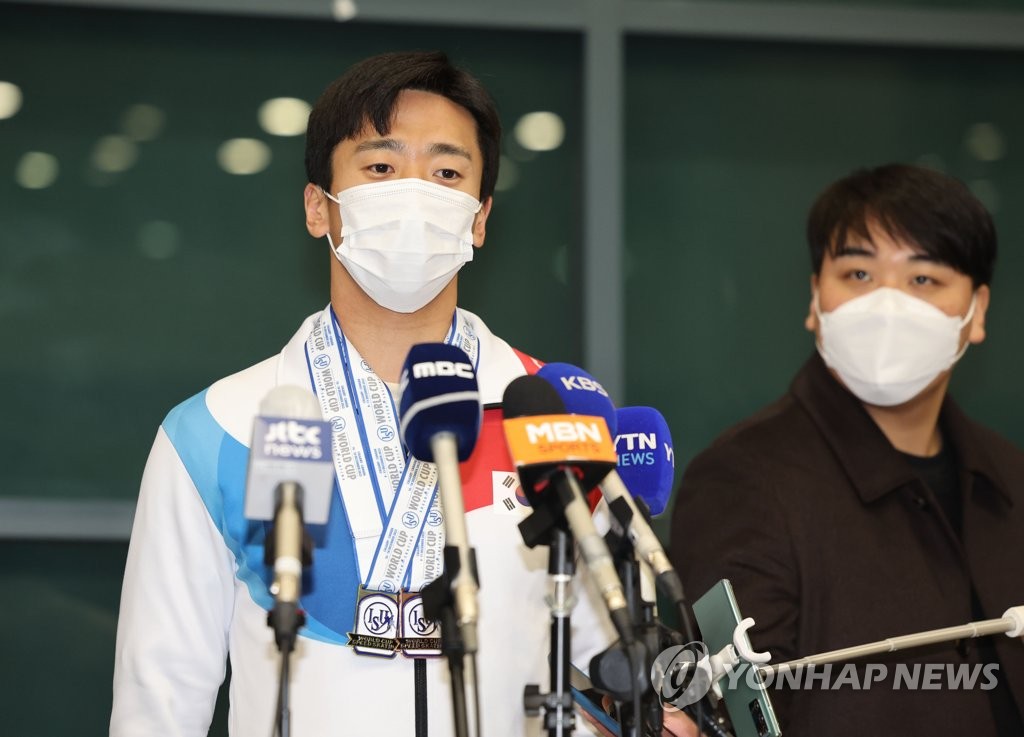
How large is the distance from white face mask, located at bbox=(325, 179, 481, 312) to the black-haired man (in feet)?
2.89

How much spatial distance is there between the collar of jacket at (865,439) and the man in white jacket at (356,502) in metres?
0.81

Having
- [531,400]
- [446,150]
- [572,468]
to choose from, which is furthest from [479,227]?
[572,468]

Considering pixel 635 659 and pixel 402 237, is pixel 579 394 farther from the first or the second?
pixel 402 237

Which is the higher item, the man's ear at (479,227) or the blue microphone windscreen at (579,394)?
the man's ear at (479,227)

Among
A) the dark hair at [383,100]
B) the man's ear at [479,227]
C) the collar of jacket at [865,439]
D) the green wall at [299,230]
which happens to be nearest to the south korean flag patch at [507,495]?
the man's ear at [479,227]

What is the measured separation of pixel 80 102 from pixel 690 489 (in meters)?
2.44

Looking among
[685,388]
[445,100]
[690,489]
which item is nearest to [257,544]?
[445,100]

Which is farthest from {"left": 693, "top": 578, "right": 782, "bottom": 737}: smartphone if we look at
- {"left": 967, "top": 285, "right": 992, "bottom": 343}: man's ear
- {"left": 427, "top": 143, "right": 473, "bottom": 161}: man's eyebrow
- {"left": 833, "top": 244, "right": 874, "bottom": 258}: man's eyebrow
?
{"left": 967, "top": 285, "right": 992, "bottom": 343}: man's ear

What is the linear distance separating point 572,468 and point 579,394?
245mm

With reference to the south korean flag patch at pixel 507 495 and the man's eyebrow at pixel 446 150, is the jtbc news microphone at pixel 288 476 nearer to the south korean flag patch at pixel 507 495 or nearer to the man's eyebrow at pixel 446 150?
the south korean flag patch at pixel 507 495

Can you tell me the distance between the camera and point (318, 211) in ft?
8.38

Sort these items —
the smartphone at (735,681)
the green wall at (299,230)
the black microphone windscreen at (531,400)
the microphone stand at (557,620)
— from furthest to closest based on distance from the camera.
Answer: the green wall at (299,230) → the smartphone at (735,681) → the black microphone windscreen at (531,400) → the microphone stand at (557,620)

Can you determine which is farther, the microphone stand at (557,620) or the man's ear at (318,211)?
the man's ear at (318,211)

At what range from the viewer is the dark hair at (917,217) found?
3.05 meters
